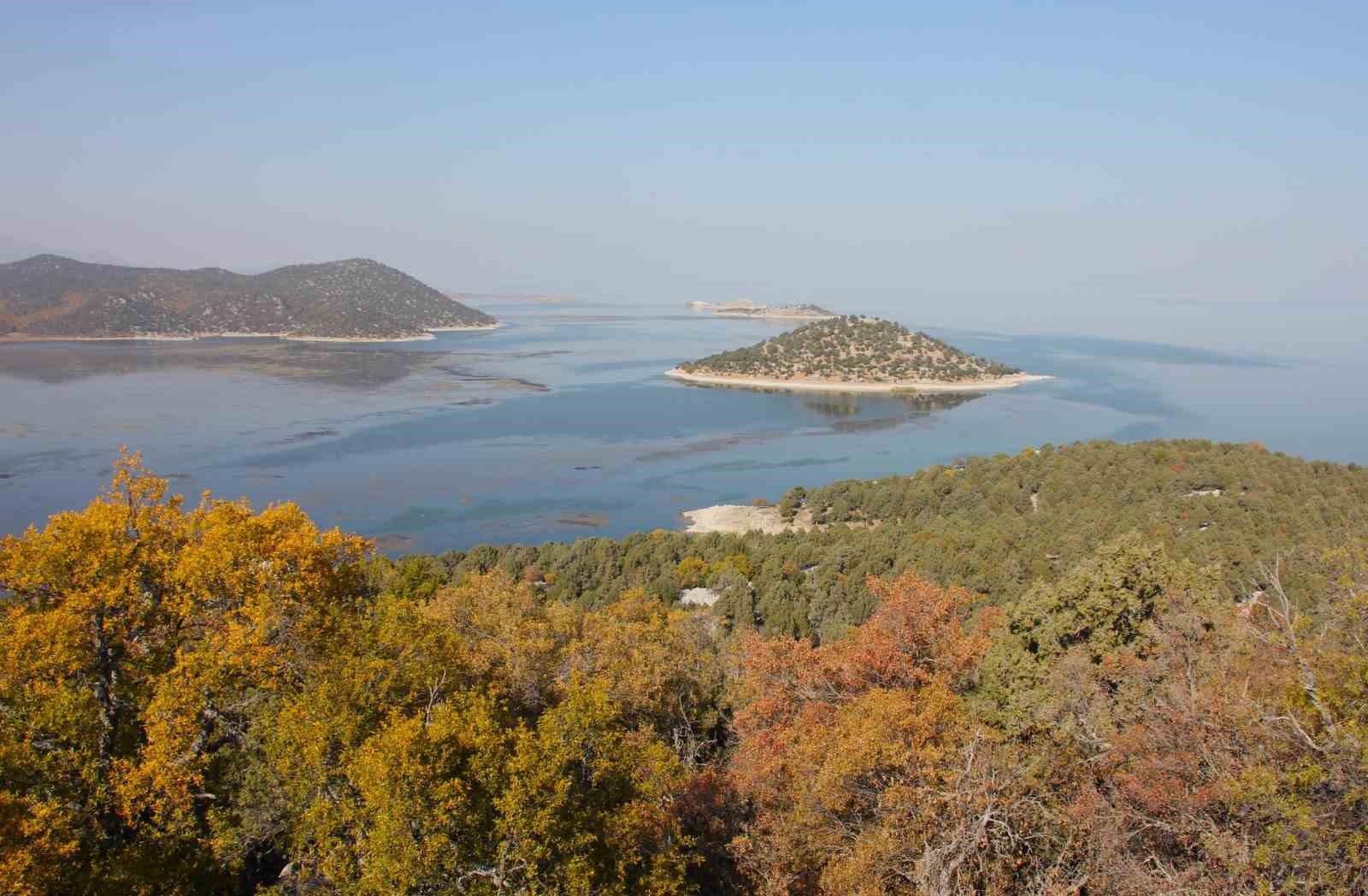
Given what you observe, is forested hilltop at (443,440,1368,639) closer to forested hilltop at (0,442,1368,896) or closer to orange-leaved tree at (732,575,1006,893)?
forested hilltop at (0,442,1368,896)

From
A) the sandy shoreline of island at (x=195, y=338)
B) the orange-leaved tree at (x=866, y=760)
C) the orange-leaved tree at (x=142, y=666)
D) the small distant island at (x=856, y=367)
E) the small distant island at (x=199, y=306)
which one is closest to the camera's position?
the orange-leaved tree at (x=142, y=666)

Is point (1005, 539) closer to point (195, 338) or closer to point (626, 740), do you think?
point (626, 740)

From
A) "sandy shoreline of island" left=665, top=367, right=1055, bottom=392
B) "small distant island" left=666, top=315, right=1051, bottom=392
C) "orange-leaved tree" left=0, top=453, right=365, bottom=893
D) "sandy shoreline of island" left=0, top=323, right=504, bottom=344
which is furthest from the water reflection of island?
"sandy shoreline of island" left=0, top=323, right=504, bottom=344

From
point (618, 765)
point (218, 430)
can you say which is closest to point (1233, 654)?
point (618, 765)

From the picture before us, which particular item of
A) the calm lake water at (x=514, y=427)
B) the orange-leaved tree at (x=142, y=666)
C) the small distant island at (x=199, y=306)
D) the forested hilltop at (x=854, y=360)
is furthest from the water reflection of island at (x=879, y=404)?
the small distant island at (x=199, y=306)

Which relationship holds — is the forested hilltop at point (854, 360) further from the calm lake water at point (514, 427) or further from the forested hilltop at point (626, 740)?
the forested hilltop at point (626, 740)
